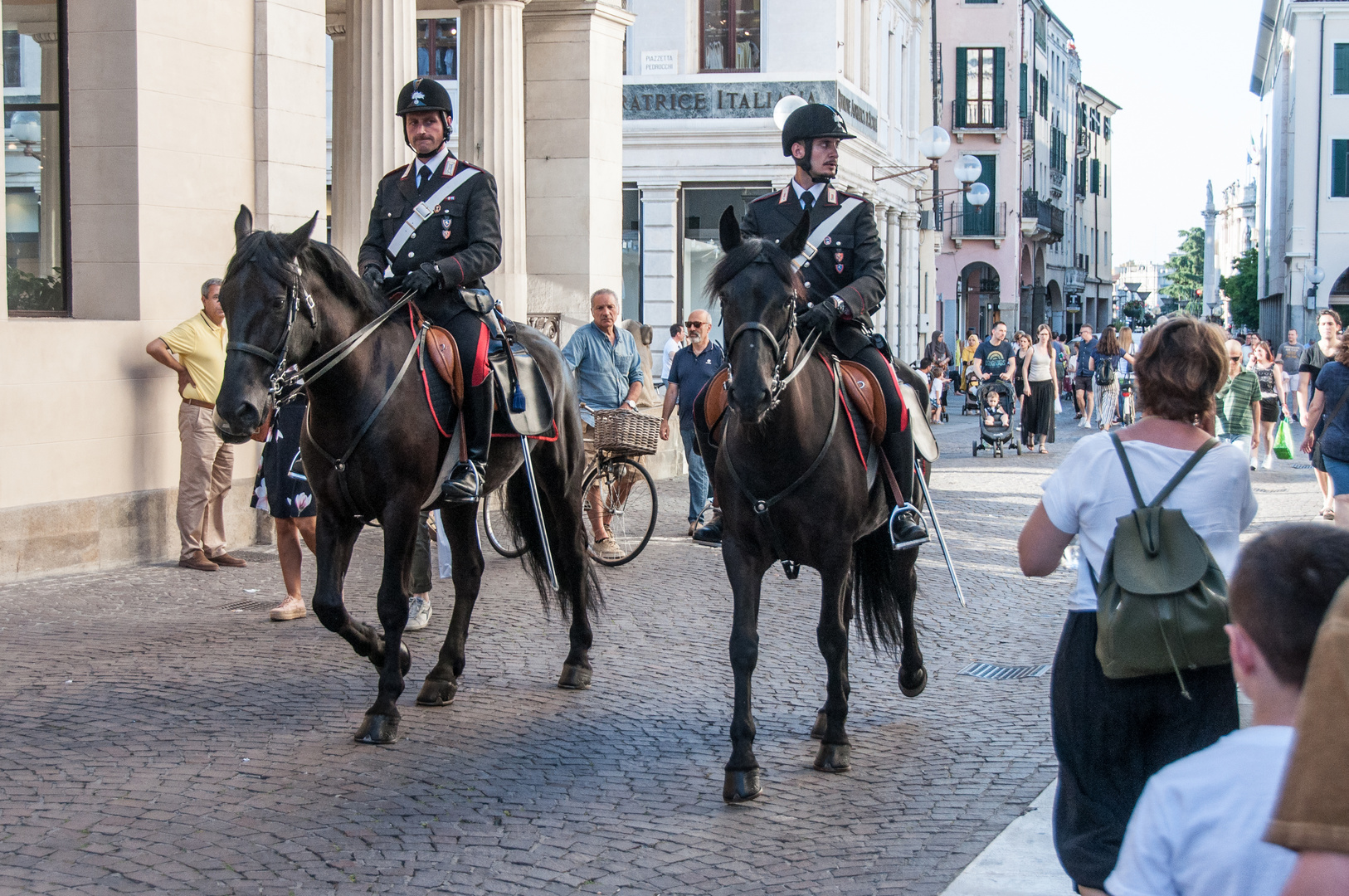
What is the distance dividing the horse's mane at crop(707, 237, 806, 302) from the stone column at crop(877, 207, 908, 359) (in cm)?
3277

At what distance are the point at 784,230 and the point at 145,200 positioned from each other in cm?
700

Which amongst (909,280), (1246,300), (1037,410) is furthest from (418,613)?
(1246,300)

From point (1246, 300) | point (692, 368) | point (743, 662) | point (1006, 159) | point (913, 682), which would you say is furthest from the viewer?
point (1246, 300)

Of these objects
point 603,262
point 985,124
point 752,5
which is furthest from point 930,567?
point 985,124

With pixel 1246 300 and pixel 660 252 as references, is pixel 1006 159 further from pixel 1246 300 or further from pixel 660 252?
pixel 660 252

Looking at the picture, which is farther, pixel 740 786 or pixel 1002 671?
pixel 1002 671

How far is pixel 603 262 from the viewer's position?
18.7 metres

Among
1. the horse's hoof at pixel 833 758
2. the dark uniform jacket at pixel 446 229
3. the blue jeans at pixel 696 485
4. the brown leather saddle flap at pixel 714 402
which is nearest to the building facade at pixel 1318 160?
the blue jeans at pixel 696 485

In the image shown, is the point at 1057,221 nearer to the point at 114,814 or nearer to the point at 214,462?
the point at 214,462

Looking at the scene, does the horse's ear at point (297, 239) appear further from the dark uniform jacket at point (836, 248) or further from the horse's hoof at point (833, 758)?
the horse's hoof at point (833, 758)

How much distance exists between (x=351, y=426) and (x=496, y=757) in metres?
1.61

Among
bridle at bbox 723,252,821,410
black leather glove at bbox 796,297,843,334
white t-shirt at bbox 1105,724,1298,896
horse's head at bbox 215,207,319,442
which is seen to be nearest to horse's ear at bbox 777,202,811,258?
bridle at bbox 723,252,821,410

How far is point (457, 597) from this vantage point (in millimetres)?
7254

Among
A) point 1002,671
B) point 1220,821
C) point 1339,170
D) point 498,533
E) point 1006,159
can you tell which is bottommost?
point 1002,671
